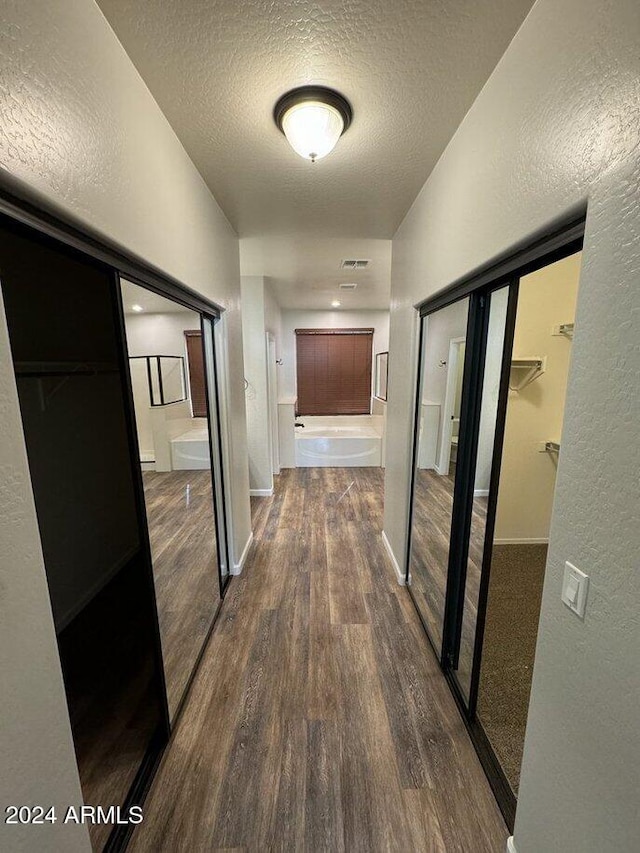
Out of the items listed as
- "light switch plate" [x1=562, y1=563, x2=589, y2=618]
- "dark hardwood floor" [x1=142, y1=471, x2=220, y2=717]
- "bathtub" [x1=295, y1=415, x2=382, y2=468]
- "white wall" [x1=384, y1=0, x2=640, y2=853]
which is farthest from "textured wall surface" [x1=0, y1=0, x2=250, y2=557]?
"bathtub" [x1=295, y1=415, x2=382, y2=468]

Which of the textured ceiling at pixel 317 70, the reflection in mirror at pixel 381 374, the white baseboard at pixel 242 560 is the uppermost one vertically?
the textured ceiling at pixel 317 70

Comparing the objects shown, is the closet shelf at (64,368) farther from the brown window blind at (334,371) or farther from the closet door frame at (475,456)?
the brown window blind at (334,371)

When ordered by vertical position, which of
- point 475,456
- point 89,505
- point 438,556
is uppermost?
point 475,456

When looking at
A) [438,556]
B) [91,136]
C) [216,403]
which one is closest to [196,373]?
[216,403]

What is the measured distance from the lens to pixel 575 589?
2.76ft

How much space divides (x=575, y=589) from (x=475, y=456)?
0.80 meters

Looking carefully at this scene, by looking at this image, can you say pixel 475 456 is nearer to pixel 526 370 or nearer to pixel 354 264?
pixel 526 370

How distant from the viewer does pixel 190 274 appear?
172 centimetres

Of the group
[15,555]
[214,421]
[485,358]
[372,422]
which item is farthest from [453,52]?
[372,422]

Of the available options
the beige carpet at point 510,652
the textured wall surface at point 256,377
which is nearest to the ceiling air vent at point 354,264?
the textured wall surface at point 256,377

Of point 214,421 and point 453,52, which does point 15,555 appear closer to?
point 214,421

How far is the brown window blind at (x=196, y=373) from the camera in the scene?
199cm

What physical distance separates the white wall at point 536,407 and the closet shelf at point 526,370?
45mm

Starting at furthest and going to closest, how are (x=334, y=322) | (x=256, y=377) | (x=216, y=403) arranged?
(x=334, y=322), (x=256, y=377), (x=216, y=403)
